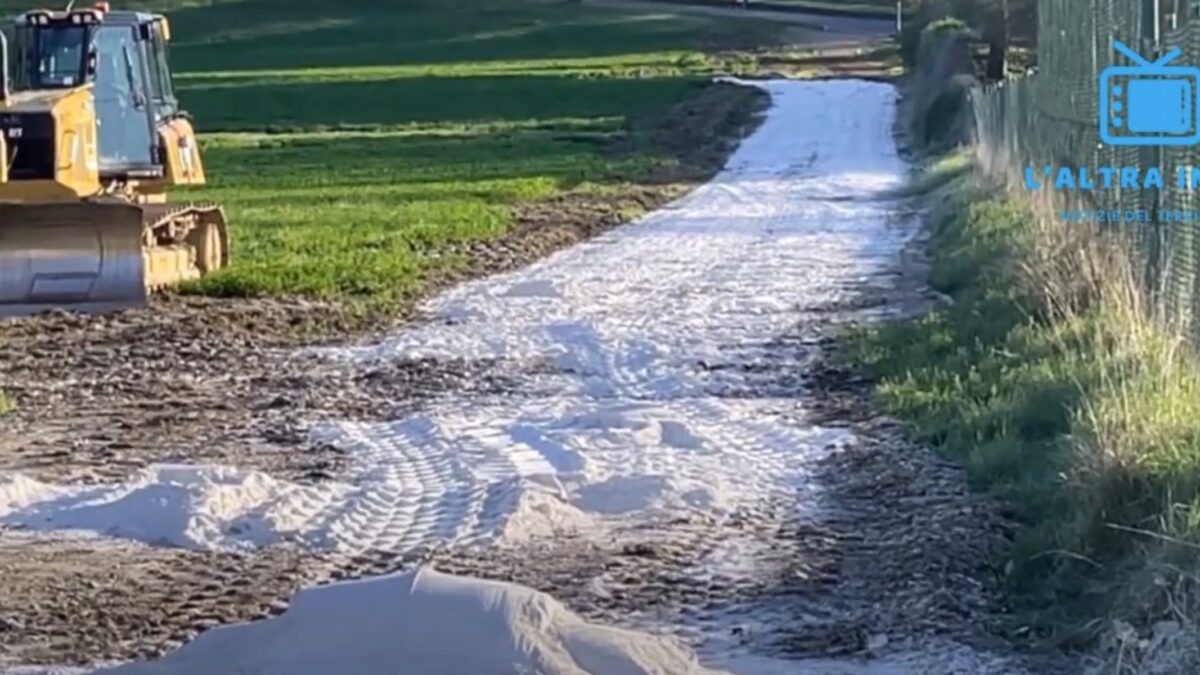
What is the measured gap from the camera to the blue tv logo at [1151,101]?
42.5 ft

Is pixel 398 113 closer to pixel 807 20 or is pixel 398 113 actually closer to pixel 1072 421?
pixel 807 20

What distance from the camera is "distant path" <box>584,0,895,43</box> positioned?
250 feet

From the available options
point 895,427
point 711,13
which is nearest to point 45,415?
point 895,427

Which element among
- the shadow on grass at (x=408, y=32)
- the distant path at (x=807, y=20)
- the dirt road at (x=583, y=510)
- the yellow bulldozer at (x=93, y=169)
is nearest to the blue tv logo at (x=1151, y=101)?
the dirt road at (x=583, y=510)

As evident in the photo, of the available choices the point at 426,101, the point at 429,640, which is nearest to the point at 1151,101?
the point at 429,640

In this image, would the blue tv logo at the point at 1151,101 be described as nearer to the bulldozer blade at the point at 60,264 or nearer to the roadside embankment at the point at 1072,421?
the roadside embankment at the point at 1072,421

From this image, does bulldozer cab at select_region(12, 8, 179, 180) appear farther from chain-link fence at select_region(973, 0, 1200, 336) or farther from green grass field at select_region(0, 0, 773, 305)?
chain-link fence at select_region(973, 0, 1200, 336)

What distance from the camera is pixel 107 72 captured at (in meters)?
20.4

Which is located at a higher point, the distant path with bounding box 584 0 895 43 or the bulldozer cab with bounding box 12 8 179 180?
the bulldozer cab with bounding box 12 8 179 180

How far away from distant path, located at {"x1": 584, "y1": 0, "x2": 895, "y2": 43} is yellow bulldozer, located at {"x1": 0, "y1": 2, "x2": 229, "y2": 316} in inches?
2140

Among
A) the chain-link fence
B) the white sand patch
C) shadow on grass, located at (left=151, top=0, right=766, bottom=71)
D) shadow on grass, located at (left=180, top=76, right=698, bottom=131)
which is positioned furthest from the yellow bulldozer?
shadow on grass, located at (left=151, top=0, right=766, bottom=71)

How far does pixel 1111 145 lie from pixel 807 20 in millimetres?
69220

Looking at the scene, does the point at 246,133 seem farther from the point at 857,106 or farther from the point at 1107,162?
the point at 1107,162

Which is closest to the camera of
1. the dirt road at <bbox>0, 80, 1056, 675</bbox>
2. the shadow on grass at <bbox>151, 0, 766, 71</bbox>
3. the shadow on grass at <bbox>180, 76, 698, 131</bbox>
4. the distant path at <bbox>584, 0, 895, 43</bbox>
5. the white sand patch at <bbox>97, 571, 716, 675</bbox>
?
the white sand patch at <bbox>97, 571, 716, 675</bbox>
